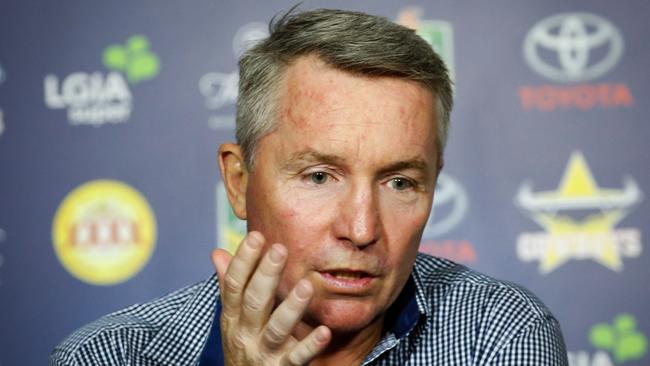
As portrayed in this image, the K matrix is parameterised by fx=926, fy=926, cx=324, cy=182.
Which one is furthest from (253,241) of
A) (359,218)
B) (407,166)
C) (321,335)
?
(407,166)

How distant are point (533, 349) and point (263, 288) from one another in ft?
1.71

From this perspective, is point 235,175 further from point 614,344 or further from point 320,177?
point 614,344

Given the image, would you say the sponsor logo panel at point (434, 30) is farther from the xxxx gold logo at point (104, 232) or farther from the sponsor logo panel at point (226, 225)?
the xxxx gold logo at point (104, 232)

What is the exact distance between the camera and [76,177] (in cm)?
279

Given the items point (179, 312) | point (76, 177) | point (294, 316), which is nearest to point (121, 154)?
point (76, 177)

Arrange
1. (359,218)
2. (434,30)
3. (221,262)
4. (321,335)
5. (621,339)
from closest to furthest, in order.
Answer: (321,335), (221,262), (359,218), (621,339), (434,30)

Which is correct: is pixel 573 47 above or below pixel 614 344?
above

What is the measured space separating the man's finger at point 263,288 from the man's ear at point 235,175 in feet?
1.44

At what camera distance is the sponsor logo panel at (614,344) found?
2.59 metres

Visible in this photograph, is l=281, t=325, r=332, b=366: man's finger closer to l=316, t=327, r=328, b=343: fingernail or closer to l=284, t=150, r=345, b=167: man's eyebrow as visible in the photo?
l=316, t=327, r=328, b=343: fingernail

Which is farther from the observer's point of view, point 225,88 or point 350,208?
point 225,88

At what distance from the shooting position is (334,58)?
1.42 m

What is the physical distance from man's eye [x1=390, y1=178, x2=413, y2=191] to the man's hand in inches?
12.9

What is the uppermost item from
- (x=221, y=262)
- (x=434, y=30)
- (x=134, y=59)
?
(x=434, y=30)
